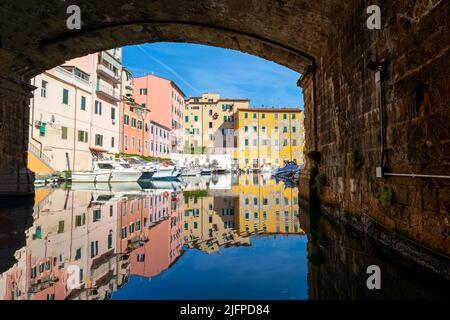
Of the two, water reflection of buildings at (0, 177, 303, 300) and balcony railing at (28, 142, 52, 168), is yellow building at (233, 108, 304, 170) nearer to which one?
balcony railing at (28, 142, 52, 168)

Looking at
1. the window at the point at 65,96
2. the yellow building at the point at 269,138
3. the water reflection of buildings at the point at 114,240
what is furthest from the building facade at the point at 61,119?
the yellow building at the point at 269,138

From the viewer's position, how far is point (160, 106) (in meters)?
47.0

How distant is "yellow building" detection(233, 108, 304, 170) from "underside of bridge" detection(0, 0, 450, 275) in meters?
48.8

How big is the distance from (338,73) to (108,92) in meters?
28.1

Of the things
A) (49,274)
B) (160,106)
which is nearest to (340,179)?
(49,274)

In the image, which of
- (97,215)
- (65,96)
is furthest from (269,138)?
(97,215)

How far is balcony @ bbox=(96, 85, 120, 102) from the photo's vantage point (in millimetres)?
27984

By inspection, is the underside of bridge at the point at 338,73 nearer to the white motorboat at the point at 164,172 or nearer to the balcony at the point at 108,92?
the white motorboat at the point at 164,172

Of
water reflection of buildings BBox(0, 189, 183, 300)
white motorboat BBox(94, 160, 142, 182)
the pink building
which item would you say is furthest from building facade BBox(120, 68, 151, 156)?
water reflection of buildings BBox(0, 189, 183, 300)

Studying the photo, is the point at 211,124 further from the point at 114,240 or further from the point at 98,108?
the point at 114,240

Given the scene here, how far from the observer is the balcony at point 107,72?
2845 cm
